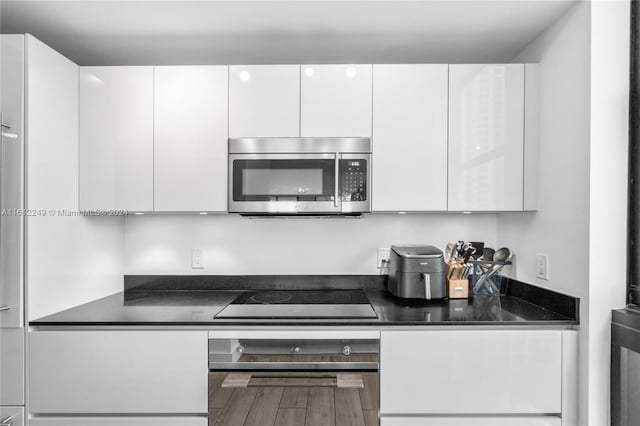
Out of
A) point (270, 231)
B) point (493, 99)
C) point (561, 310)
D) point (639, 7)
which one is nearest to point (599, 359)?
point (561, 310)

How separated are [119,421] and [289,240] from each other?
1.15 meters

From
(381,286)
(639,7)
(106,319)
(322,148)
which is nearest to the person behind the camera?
(639,7)

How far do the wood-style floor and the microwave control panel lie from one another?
79cm

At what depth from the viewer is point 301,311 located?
5.59 ft

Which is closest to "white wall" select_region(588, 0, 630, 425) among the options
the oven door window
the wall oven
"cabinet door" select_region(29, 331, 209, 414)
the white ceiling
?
the white ceiling

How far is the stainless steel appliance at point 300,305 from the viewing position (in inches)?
64.5

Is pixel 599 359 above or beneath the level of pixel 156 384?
above

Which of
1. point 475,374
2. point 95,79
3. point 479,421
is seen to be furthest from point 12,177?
point 479,421

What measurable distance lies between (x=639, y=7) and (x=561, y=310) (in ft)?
4.02

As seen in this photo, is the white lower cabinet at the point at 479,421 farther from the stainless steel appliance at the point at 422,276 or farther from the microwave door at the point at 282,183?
the microwave door at the point at 282,183

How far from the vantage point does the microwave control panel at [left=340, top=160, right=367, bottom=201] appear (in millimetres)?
1862

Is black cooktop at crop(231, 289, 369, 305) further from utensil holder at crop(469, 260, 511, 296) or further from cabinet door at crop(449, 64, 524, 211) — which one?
cabinet door at crop(449, 64, 524, 211)

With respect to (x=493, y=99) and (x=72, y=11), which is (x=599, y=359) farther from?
(x=72, y=11)

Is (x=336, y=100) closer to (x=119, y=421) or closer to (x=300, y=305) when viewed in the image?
(x=300, y=305)
